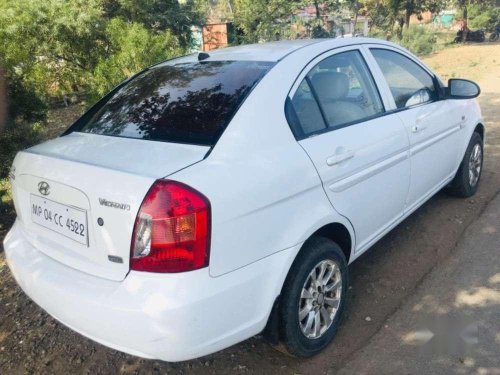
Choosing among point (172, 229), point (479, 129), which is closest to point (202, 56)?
point (172, 229)

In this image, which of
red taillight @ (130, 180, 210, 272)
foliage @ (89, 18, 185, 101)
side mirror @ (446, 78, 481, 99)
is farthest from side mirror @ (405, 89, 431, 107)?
foliage @ (89, 18, 185, 101)

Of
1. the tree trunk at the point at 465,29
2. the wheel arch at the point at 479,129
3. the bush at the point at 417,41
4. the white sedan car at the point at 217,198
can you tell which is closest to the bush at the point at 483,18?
the tree trunk at the point at 465,29

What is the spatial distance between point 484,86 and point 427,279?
10038 mm

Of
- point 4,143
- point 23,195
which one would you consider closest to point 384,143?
point 23,195

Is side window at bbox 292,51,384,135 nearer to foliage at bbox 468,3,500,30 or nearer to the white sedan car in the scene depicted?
the white sedan car

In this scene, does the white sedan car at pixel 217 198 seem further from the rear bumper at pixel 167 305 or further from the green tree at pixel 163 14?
the green tree at pixel 163 14

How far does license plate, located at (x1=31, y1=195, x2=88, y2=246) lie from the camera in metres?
2.15

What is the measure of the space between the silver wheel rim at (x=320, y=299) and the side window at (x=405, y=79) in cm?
144

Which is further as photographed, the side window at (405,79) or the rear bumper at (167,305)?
the side window at (405,79)

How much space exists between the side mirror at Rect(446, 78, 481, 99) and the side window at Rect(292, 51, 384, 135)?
1.16 metres

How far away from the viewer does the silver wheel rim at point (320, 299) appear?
8.32 feet

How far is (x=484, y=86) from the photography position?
11641 millimetres

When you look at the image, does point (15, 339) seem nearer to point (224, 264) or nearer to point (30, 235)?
point (30, 235)

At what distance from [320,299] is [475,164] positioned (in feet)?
9.80
